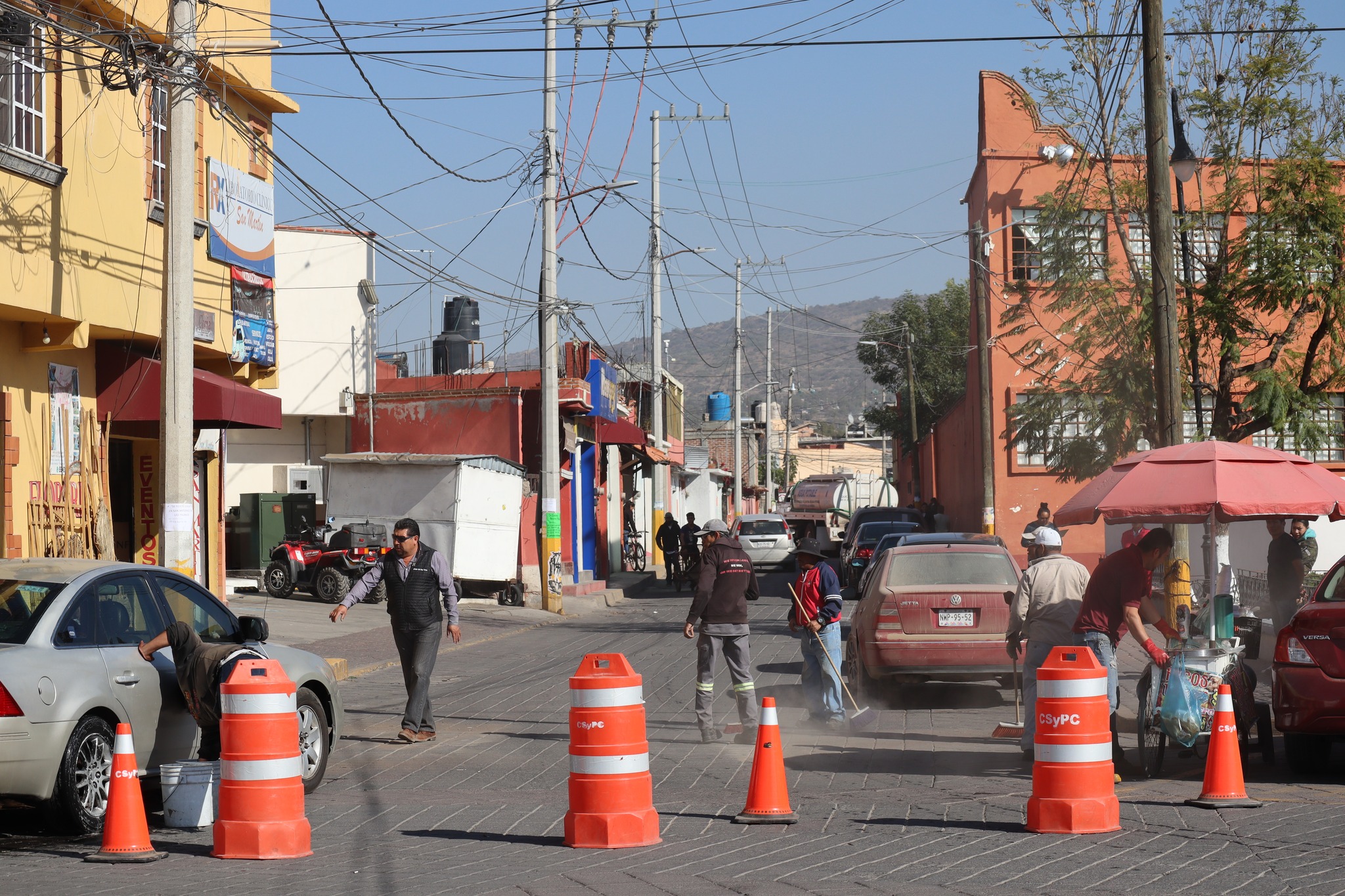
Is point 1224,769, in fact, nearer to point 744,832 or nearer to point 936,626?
point 744,832

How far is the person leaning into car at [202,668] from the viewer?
8016mm

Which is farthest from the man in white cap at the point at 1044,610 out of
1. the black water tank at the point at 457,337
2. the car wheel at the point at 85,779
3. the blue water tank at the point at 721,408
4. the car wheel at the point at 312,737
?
the blue water tank at the point at 721,408

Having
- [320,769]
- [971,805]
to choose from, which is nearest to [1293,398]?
[971,805]

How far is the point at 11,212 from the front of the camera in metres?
13.9

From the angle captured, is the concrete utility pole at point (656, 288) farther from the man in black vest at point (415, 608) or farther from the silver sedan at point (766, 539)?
the man in black vest at point (415, 608)

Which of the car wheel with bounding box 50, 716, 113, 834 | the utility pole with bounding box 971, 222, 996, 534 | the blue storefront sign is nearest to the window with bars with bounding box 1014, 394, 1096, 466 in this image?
the utility pole with bounding box 971, 222, 996, 534

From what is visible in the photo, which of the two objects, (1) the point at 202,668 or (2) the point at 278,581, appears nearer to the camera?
(1) the point at 202,668

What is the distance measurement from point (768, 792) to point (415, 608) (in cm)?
454

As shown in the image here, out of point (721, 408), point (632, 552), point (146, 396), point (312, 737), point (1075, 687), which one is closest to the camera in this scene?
point (1075, 687)

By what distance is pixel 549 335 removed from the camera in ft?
81.6

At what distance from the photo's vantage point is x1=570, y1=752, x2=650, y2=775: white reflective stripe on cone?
22.9 ft

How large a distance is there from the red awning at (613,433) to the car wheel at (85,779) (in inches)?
1124

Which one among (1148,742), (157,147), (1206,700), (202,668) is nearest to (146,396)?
(157,147)

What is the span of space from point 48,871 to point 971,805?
5032 millimetres
